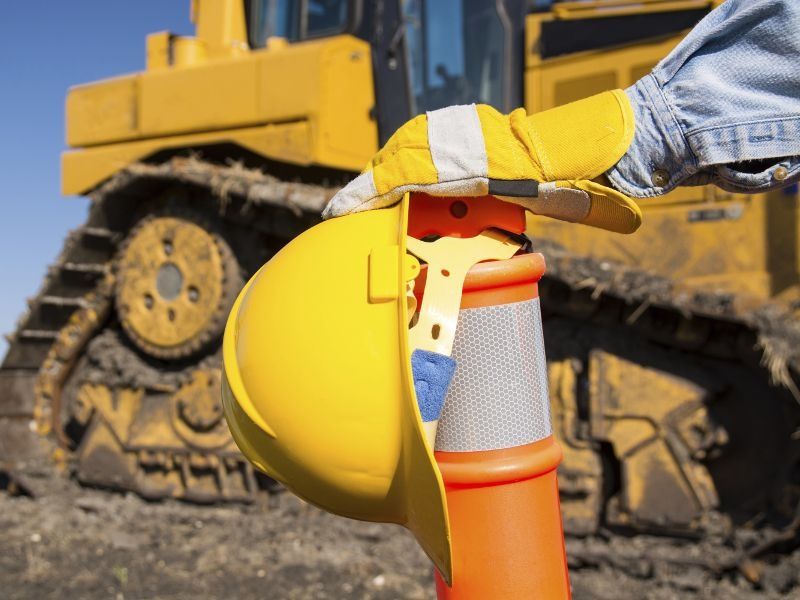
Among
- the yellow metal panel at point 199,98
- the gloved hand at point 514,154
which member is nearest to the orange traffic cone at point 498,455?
the gloved hand at point 514,154

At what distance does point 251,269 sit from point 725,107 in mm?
4300

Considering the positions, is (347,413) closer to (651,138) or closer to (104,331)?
(651,138)

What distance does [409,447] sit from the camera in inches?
52.6

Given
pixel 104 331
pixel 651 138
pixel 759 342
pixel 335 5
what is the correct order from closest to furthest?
pixel 651 138
pixel 759 342
pixel 335 5
pixel 104 331

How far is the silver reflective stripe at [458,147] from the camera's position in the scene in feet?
4.52

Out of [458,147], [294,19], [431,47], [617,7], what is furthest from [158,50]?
[458,147]

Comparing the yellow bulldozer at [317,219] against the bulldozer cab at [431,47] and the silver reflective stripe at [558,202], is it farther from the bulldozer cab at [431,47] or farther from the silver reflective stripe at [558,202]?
the silver reflective stripe at [558,202]

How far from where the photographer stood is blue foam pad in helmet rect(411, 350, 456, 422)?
4.41 feet

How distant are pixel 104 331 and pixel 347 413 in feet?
17.1

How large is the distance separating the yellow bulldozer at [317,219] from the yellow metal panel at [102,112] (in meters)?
0.02

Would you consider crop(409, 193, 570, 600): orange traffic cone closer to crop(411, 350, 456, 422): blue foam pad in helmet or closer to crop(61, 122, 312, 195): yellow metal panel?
crop(411, 350, 456, 422): blue foam pad in helmet

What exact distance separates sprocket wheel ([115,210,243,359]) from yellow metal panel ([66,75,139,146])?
2.58 feet

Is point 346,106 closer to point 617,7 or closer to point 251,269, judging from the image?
point 251,269

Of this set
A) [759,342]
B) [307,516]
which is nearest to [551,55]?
[759,342]
